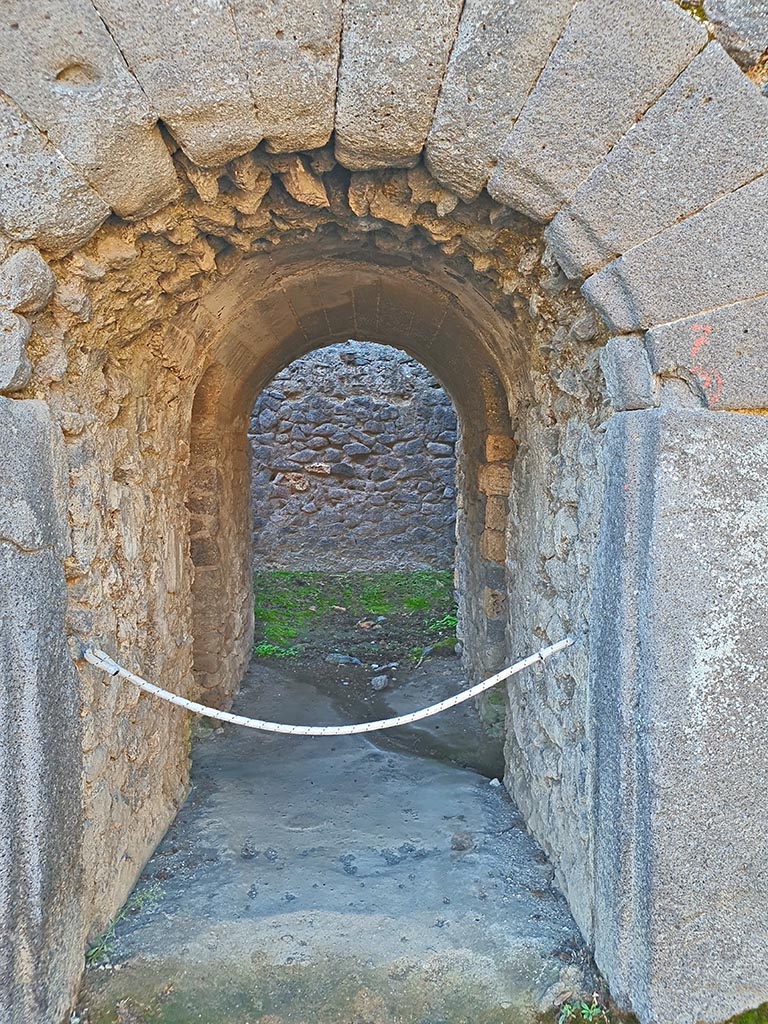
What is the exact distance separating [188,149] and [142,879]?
8.11 feet

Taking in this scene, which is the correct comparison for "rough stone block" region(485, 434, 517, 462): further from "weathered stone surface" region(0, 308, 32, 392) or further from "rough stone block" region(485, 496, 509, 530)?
"weathered stone surface" region(0, 308, 32, 392)

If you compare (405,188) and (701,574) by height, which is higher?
(405,188)

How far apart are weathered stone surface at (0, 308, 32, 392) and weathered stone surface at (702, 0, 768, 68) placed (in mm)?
1860

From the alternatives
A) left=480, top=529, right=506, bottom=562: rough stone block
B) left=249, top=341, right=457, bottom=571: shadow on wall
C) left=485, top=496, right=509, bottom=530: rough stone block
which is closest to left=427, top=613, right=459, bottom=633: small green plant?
left=249, top=341, right=457, bottom=571: shadow on wall

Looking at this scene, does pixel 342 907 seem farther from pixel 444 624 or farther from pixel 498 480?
pixel 444 624

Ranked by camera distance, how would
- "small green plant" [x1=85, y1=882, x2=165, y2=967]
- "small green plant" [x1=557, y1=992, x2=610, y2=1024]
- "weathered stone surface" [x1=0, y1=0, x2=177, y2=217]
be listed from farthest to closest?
"small green plant" [x1=85, y1=882, x2=165, y2=967] → "small green plant" [x1=557, y1=992, x2=610, y2=1024] → "weathered stone surface" [x1=0, y1=0, x2=177, y2=217]

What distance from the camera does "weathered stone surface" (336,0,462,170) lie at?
160 cm

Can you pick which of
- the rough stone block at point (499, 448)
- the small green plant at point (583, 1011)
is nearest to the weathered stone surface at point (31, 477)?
the small green plant at point (583, 1011)

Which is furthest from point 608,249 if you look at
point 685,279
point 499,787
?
point 499,787

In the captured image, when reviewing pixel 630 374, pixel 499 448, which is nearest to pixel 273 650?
pixel 499 448

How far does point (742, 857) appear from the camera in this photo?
5.87 ft

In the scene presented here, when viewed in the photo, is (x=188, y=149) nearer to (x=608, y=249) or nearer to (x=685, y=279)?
(x=608, y=249)

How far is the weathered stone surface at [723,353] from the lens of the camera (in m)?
1.67

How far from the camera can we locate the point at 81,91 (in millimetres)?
1582
